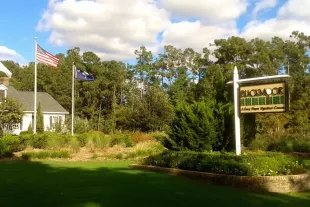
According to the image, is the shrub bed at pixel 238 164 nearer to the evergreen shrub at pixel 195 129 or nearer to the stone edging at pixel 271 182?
the stone edging at pixel 271 182

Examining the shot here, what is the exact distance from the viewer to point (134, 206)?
22.6 feet

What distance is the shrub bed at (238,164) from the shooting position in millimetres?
10047

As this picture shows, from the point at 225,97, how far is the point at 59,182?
33.6 feet

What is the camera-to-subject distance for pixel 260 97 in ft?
39.2

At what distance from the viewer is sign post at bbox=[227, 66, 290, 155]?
11.4 m

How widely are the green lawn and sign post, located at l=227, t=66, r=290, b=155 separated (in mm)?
3218

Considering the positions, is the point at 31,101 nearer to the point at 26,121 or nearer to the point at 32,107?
the point at 32,107

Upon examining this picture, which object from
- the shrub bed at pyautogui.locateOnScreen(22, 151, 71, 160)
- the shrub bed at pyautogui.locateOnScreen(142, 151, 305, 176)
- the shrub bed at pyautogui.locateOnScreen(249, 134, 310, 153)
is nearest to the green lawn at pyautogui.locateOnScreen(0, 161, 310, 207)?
the shrub bed at pyautogui.locateOnScreen(142, 151, 305, 176)

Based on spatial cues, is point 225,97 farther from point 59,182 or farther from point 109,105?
point 109,105

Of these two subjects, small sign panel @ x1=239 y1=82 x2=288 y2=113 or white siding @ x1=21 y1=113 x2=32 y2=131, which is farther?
white siding @ x1=21 y1=113 x2=32 y2=131

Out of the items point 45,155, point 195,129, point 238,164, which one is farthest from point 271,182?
point 45,155

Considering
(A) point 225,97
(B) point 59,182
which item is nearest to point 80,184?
(B) point 59,182

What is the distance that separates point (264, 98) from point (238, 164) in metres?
2.81

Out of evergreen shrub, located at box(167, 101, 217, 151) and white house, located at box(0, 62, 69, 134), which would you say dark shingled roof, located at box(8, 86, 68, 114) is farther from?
evergreen shrub, located at box(167, 101, 217, 151)
